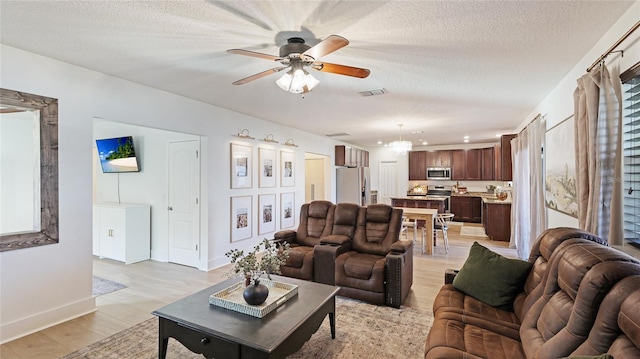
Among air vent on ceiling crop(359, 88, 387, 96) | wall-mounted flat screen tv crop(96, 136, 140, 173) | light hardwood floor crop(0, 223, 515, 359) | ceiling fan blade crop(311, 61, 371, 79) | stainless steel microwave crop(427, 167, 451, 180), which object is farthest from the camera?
stainless steel microwave crop(427, 167, 451, 180)

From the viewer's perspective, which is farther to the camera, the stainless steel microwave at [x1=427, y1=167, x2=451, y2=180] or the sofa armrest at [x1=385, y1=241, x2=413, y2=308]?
the stainless steel microwave at [x1=427, y1=167, x2=451, y2=180]

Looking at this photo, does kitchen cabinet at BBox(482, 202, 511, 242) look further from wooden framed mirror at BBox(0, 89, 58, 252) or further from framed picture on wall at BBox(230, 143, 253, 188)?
wooden framed mirror at BBox(0, 89, 58, 252)

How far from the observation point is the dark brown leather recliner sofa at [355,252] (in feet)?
10.5

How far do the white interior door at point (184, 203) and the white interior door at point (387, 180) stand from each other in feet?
23.7

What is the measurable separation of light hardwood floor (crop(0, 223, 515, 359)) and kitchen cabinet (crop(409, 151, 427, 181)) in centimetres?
430

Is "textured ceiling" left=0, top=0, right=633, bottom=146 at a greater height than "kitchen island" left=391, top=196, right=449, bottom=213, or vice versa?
"textured ceiling" left=0, top=0, right=633, bottom=146

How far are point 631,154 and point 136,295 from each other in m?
4.90

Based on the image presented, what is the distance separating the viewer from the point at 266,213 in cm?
586

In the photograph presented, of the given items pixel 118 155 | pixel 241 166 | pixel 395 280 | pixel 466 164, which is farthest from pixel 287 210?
pixel 466 164

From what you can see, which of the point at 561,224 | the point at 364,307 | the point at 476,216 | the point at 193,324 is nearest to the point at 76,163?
the point at 193,324

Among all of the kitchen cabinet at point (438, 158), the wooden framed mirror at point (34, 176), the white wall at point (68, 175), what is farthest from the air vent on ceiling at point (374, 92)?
the kitchen cabinet at point (438, 158)

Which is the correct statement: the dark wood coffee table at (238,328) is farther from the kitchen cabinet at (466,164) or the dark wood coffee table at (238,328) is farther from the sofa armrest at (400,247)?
the kitchen cabinet at (466,164)

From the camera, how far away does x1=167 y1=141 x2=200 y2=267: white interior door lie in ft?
15.3

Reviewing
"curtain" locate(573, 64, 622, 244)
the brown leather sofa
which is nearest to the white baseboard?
the brown leather sofa
